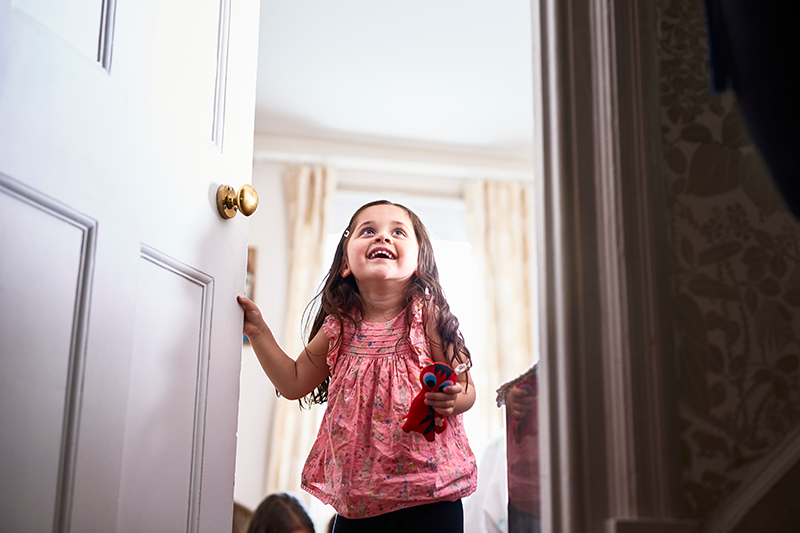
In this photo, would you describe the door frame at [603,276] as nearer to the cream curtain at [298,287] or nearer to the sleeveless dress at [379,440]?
the sleeveless dress at [379,440]

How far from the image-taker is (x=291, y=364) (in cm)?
147

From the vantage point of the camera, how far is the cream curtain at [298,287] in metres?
3.65

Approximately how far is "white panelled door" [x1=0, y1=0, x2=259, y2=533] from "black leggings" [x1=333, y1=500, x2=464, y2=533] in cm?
32

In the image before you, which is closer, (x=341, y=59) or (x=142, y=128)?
(x=142, y=128)

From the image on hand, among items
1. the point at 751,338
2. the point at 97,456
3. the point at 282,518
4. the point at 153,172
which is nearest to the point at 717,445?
the point at 751,338

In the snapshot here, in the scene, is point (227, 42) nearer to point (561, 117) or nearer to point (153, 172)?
point (153, 172)

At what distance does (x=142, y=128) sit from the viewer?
95cm

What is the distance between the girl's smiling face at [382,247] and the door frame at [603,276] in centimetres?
70

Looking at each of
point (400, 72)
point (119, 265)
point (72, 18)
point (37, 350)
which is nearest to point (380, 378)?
point (119, 265)

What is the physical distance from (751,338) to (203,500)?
35.0 inches

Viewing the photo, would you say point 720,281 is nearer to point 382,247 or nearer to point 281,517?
point 382,247

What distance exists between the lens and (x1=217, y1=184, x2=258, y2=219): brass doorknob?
1157 mm

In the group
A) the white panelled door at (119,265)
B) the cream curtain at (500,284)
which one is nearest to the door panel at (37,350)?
the white panelled door at (119,265)

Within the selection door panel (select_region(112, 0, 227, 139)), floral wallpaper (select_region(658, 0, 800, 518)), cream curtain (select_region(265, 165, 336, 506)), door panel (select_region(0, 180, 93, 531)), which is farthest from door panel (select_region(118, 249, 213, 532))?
cream curtain (select_region(265, 165, 336, 506))
